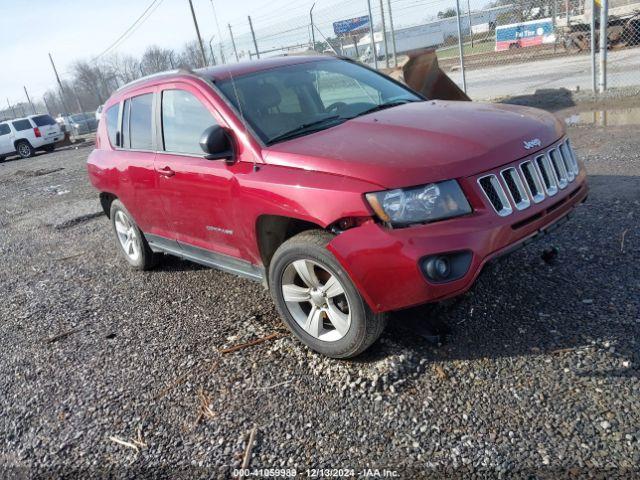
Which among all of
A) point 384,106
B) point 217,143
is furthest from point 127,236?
point 384,106

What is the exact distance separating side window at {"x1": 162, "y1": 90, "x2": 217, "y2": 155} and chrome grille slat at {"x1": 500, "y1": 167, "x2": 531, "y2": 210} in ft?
6.34

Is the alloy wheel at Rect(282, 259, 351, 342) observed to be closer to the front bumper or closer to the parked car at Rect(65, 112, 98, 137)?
the front bumper

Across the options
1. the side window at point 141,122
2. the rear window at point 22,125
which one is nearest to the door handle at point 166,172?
the side window at point 141,122

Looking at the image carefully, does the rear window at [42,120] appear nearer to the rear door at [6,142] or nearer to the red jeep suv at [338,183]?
the rear door at [6,142]

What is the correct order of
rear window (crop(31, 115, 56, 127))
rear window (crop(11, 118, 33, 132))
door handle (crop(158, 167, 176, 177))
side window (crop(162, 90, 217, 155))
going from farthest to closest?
rear window (crop(31, 115, 56, 127)), rear window (crop(11, 118, 33, 132)), door handle (crop(158, 167, 176, 177)), side window (crop(162, 90, 217, 155))

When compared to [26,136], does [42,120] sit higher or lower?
higher

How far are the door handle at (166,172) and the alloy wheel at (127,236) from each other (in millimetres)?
1208

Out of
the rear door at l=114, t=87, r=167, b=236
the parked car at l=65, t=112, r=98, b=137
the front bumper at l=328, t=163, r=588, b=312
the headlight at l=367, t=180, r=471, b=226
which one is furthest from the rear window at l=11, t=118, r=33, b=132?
the headlight at l=367, t=180, r=471, b=226

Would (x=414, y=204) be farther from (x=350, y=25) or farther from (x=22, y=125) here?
(x=22, y=125)

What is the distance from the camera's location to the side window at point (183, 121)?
153 inches

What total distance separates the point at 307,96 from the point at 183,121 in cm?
94

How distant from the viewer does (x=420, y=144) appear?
10.1 ft

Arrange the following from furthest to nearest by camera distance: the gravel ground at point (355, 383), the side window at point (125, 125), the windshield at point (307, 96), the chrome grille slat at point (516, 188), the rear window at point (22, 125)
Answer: the rear window at point (22, 125) → the side window at point (125, 125) → the windshield at point (307, 96) → the chrome grille slat at point (516, 188) → the gravel ground at point (355, 383)

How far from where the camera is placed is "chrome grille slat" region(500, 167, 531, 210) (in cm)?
298
